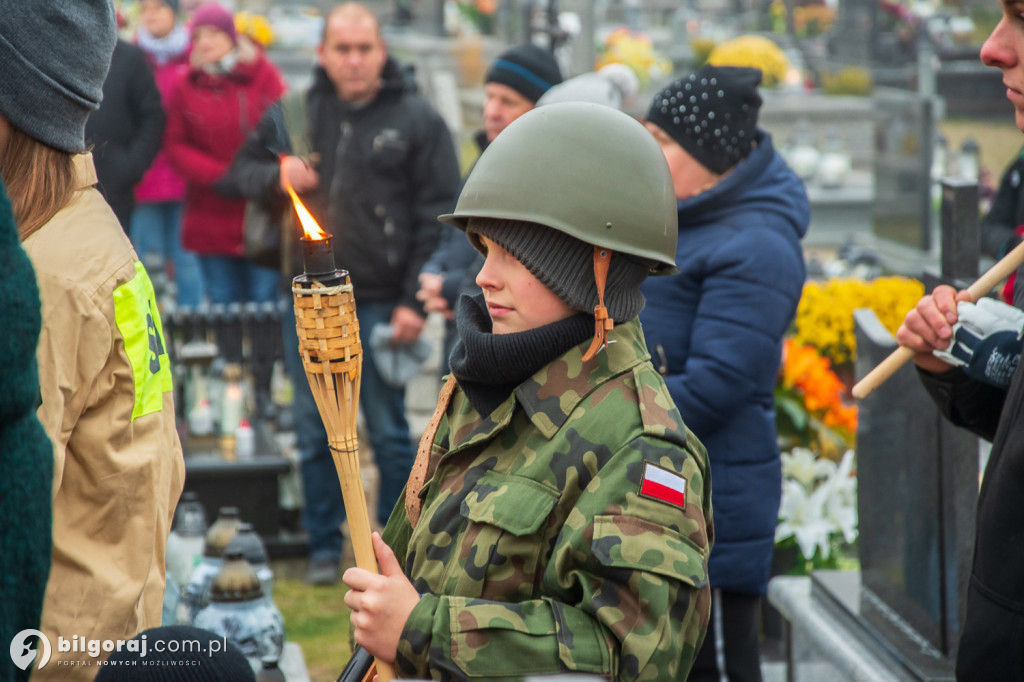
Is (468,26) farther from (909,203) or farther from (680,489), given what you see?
(680,489)

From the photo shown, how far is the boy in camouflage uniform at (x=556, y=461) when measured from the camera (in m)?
1.88

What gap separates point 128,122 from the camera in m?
7.43

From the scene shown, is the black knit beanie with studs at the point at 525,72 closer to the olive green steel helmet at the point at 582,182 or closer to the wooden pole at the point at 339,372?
the olive green steel helmet at the point at 582,182

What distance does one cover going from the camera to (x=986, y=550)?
2.21 metres

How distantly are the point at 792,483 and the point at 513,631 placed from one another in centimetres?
323

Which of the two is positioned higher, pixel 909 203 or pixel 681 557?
pixel 681 557

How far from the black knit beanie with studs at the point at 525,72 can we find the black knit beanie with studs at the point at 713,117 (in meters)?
1.14

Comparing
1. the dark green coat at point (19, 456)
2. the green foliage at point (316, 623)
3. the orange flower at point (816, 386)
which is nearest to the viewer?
the dark green coat at point (19, 456)

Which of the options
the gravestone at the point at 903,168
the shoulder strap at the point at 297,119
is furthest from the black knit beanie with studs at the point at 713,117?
the gravestone at the point at 903,168

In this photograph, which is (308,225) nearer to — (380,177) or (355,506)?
(355,506)

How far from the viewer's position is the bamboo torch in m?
1.92

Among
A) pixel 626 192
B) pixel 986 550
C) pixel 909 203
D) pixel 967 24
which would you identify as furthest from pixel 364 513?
pixel 967 24

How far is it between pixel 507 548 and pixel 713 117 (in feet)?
6.46

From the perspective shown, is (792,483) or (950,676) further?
(792,483)
